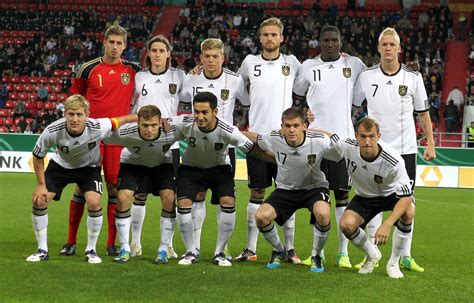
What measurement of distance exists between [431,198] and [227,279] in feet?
38.8

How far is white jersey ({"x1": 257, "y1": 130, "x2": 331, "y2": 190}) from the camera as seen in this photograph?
836 centimetres

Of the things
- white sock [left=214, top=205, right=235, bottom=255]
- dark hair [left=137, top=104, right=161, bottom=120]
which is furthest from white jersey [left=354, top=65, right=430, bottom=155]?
dark hair [left=137, top=104, right=161, bottom=120]

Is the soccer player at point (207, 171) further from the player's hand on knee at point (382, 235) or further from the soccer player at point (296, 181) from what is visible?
the player's hand on knee at point (382, 235)

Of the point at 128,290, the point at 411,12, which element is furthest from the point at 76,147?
the point at 411,12

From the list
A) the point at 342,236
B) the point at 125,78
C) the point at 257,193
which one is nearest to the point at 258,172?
the point at 257,193

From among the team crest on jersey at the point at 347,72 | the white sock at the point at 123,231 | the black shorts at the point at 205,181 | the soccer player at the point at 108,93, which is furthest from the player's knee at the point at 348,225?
the soccer player at the point at 108,93

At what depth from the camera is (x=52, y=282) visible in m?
7.36

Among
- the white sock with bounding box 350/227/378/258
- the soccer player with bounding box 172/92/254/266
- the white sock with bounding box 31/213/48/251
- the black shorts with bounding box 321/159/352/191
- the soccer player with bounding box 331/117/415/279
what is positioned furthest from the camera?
the black shorts with bounding box 321/159/352/191

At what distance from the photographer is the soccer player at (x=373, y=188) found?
25.7ft

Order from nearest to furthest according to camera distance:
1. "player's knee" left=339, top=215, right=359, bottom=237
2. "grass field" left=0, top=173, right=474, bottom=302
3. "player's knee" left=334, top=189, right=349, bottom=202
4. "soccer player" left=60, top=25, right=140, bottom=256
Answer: "grass field" left=0, top=173, right=474, bottom=302
"player's knee" left=339, top=215, right=359, bottom=237
"player's knee" left=334, top=189, right=349, bottom=202
"soccer player" left=60, top=25, right=140, bottom=256

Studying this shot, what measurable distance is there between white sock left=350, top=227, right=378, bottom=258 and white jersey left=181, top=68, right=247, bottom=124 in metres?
1.91

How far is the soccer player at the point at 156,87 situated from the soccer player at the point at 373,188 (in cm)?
189

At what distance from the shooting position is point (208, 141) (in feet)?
28.1

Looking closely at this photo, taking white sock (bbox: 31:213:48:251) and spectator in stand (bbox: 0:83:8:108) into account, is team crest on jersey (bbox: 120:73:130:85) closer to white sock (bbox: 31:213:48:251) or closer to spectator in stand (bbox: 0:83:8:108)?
white sock (bbox: 31:213:48:251)
